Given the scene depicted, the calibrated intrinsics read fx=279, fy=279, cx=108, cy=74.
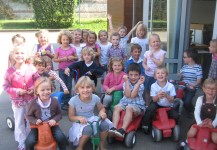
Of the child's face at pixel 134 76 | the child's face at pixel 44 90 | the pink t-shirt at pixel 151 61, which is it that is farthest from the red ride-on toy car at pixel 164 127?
the child's face at pixel 44 90

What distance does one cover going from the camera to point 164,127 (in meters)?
3.85

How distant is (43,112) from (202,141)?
76.4 inches

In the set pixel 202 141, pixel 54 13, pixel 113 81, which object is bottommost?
pixel 202 141

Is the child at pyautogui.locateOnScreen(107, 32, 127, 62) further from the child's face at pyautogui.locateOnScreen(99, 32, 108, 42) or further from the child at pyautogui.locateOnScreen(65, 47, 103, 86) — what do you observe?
the child at pyautogui.locateOnScreen(65, 47, 103, 86)

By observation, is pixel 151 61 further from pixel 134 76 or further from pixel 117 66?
pixel 134 76

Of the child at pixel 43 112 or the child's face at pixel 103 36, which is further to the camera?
the child's face at pixel 103 36

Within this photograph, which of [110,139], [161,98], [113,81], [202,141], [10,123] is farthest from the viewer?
[113,81]

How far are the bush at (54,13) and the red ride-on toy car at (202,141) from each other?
17.9m

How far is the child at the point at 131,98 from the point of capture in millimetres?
3893

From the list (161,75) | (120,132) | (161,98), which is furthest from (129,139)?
(161,75)

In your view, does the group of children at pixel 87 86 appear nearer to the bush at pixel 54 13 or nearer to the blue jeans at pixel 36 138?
the blue jeans at pixel 36 138

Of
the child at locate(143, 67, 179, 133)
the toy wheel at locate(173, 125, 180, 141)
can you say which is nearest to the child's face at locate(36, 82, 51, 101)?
the child at locate(143, 67, 179, 133)

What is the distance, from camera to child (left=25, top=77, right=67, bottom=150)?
3227 mm

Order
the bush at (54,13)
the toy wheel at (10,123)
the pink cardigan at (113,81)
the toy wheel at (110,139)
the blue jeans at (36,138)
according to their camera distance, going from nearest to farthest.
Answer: the blue jeans at (36,138), the toy wheel at (110,139), the toy wheel at (10,123), the pink cardigan at (113,81), the bush at (54,13)
